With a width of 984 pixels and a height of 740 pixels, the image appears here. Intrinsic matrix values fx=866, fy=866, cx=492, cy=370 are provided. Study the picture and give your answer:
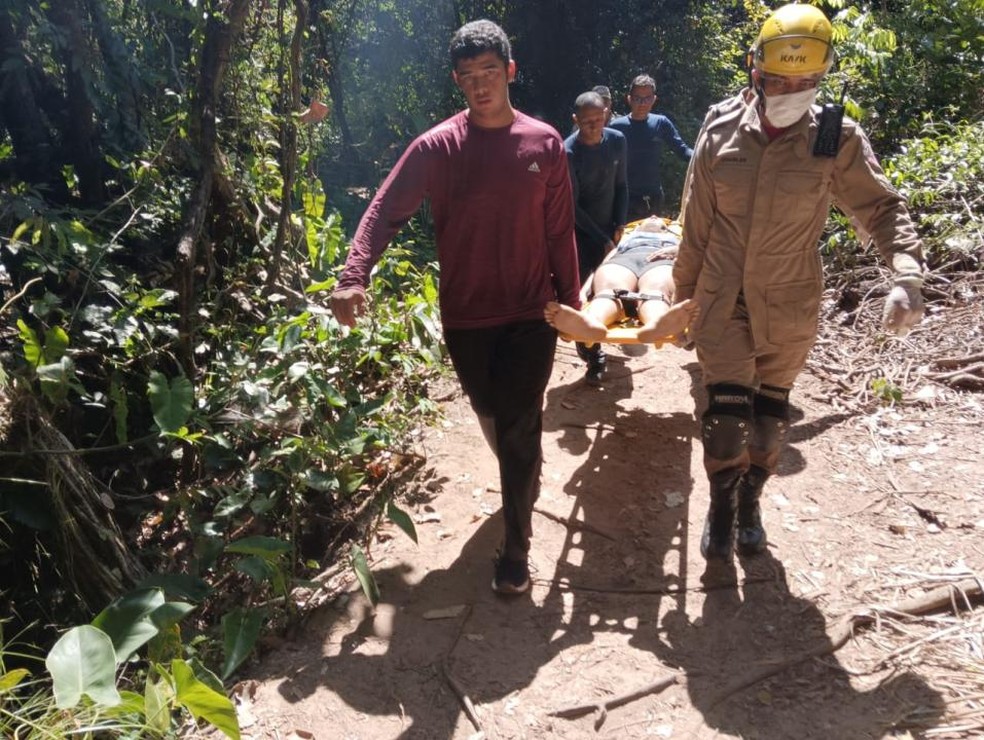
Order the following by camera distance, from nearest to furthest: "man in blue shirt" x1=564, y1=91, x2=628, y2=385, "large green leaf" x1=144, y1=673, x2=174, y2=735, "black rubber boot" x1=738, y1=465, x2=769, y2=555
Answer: "large green leaf" x1=144, y1=673, x2=174, y2=735, "black rubber boot" x1=738, y1=465, x2=769, y2=555, "man in blue shirt" x1=564, y1=91, x2=628, y2=385

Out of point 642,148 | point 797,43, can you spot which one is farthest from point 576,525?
point 642,148

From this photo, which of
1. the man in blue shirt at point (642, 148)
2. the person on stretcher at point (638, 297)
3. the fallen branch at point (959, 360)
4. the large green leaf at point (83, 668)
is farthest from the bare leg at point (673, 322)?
the man in blue shirt at point (642, 148)

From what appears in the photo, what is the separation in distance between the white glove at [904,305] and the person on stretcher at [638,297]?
2.37 feet

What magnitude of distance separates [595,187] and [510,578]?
3032 mm

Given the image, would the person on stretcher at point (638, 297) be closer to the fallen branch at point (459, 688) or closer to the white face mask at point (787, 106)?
the white face mask at point (787, 106)

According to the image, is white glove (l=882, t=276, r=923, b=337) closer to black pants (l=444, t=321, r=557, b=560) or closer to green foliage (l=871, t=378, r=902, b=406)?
black pants (l=444, t=321, r=557, b=560)

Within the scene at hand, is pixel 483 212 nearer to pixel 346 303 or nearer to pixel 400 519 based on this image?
pixel 346 303

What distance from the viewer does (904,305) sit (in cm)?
295

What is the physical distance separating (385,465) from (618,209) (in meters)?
2.50

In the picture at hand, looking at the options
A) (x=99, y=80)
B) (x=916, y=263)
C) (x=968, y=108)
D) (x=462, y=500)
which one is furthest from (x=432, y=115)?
(x=916, y=263)

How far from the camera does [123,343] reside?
3900 millimetres

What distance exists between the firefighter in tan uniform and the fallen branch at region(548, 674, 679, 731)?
0.72 metres

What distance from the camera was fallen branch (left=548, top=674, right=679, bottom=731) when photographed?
296 centimetres

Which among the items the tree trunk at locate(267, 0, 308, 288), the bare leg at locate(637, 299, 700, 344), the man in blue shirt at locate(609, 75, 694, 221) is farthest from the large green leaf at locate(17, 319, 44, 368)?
the man in blue shirt at locate(609, 75, 694, 221)
